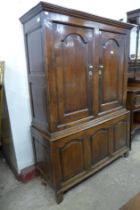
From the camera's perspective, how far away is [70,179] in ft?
5.31

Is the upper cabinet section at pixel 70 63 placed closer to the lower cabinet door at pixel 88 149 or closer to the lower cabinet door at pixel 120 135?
the lower cabinet door at pixel 88 149

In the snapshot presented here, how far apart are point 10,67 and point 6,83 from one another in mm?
162

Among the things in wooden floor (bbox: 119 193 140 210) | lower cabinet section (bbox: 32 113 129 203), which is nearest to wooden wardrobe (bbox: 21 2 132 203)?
lower cabinet section (bbox: 32 113 129 203)

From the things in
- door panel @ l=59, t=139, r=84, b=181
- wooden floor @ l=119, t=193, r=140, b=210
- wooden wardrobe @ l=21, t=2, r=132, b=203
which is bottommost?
door panel @ l=59, t=139, r=84, b=181

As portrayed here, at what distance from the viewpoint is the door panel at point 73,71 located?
1363 millimetres

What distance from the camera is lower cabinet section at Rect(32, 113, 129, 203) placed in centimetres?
148

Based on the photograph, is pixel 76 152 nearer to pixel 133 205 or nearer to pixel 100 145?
pixel 100 145

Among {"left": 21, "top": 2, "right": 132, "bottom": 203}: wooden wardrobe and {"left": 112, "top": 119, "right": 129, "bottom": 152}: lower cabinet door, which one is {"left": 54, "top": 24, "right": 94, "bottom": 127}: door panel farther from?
{"left": 112, "top": 119, "right": 129, "bottom": 152}: lower cabinet door

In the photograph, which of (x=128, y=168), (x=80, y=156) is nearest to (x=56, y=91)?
(x=80, y=156)

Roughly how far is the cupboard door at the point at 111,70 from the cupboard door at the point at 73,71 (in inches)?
6.5

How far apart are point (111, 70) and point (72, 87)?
0.58 metres

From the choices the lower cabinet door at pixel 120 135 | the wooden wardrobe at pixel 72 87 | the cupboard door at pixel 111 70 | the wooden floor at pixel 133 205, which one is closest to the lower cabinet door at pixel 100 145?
the wooden wardrobe at pixel 72 87

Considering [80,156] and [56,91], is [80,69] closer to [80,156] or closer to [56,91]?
[56,91]

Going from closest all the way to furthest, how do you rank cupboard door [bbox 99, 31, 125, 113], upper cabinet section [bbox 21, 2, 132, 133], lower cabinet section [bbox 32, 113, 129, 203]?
upper cabinet section [bbox 21, 2, 132, 133]
lower cabinet section [bbox 32, 113, 129, 203]
cupboard door [bbox 99, 31, 125, 113]
